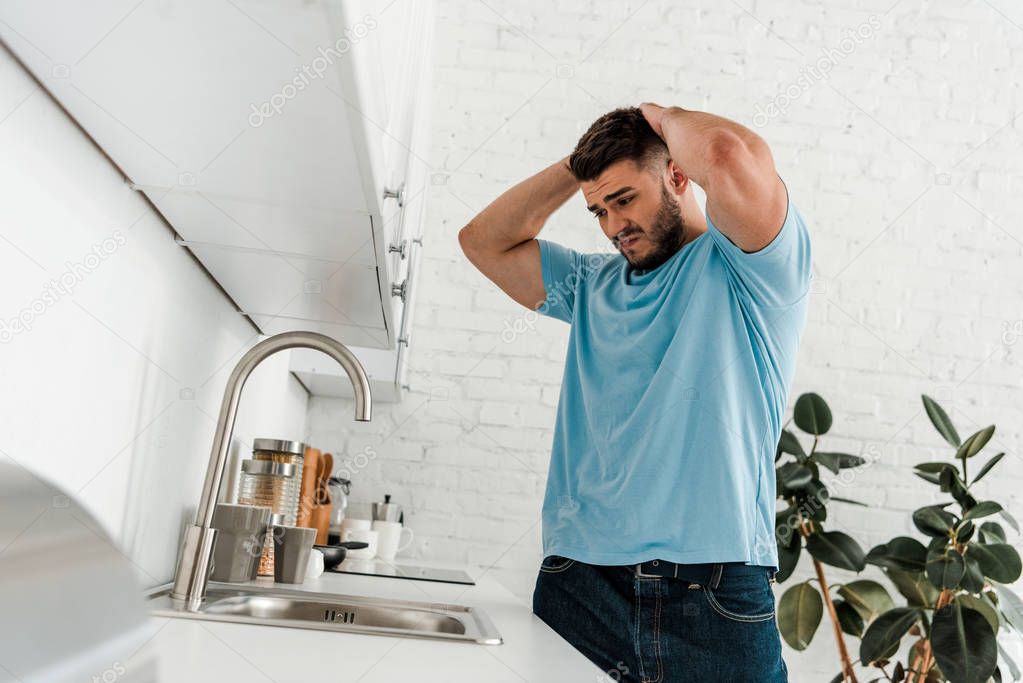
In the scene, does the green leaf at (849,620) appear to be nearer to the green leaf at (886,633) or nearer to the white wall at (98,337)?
the green leaf at (886,633)

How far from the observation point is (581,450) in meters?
1.54

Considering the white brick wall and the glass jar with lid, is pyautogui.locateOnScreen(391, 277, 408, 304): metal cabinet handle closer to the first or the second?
the glass jar with lid

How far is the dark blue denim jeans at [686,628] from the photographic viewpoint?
123cm

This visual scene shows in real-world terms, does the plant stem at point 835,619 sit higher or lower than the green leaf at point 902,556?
lower

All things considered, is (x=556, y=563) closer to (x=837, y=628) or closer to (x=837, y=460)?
(x=837, y=460)

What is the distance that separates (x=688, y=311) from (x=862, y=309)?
1706 mm

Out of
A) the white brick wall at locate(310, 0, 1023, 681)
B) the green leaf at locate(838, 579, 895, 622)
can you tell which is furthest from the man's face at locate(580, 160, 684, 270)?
the green leaf at locate(838, 579, 895, 622)

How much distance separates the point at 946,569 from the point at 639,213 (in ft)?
4.69

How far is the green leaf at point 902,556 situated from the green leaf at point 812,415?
1.20 feet

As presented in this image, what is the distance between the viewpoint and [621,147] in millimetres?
1565

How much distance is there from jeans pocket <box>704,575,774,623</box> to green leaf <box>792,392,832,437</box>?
4.48 ft

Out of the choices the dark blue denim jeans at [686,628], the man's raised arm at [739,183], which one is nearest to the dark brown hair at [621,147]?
the man's raised arm at [739,183]

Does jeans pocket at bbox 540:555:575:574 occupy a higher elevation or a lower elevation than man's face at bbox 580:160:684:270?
lower

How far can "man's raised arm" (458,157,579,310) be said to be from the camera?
5.67 ft
